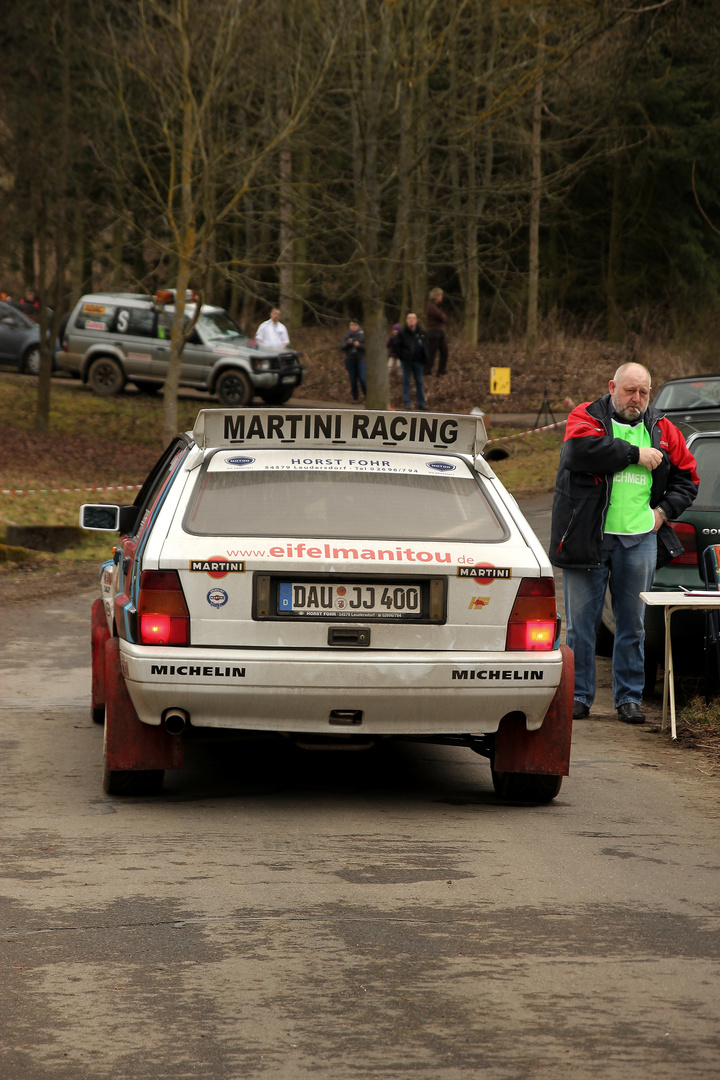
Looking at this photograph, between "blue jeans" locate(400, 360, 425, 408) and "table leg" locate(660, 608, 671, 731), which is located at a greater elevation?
"blue jeans" locate(400, 360, 425, 408)

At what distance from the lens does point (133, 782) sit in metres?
6.02

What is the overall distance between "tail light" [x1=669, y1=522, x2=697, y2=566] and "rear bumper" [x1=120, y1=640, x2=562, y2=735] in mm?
3202

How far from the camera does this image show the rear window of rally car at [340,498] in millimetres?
5727

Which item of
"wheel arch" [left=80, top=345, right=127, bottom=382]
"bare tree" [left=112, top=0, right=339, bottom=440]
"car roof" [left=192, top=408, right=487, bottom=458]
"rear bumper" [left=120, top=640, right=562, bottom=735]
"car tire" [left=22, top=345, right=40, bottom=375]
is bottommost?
"rear bumper" [left=120, top=640, right=562, bottom=735]

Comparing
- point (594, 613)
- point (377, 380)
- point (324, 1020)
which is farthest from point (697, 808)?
point (377, 380)

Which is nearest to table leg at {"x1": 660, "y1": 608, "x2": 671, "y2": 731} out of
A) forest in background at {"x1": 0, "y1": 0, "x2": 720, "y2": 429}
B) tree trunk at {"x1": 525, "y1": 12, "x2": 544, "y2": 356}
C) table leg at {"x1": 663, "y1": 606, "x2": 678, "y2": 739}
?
table leg at {"x1": 663, "y1": 606, "x2": 678, "y2": 739}

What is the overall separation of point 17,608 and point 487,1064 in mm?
9851

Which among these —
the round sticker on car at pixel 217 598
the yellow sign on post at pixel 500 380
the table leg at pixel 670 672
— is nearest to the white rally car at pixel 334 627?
the round sticker on car at pixel 217 598

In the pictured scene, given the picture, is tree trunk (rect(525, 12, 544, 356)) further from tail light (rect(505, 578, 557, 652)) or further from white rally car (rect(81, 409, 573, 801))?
tail light (rect(505, 578, 557, 652))

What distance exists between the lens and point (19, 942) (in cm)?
414

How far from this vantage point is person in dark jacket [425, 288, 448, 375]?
3062cm

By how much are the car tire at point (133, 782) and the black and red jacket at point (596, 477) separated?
8.98ft

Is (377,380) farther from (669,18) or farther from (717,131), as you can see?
(717,131)

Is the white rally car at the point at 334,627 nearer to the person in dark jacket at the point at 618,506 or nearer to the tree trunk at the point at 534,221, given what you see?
the person in dark jacket at the point at 618,506
